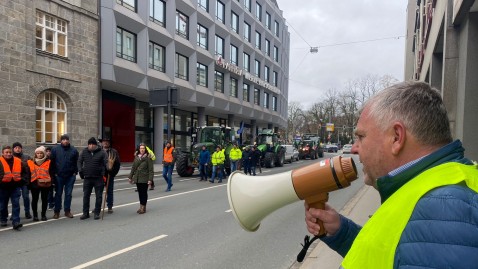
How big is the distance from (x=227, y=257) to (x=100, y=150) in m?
4.60

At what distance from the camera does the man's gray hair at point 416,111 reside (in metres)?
1.23

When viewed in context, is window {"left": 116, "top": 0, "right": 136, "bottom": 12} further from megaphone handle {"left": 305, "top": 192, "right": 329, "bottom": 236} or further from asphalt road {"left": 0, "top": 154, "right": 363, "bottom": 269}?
megaphone handle {"left": 305, "top": 192, "right": 329, "bottom": 236}

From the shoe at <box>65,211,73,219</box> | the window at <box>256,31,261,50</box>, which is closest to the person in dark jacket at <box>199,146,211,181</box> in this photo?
Result: the shoe at <box>65,211,73,219</box>

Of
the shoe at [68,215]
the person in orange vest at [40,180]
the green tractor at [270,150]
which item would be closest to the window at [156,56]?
the green tractor at [270,150]

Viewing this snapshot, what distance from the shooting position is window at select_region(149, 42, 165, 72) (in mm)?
24609

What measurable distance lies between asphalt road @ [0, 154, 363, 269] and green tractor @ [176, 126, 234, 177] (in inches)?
322

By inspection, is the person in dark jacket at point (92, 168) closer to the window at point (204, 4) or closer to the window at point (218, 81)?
the window at point (204, 4)

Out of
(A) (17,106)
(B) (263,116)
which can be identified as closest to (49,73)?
(A) (17,106)

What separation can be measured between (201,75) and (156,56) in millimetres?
6234

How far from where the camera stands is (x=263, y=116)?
1757 inches

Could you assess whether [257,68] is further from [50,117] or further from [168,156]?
[168,156]

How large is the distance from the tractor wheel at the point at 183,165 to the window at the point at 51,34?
7630 mm

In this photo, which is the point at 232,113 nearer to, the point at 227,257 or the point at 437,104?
the point at 227,257

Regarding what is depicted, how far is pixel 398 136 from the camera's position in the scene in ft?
4.15
